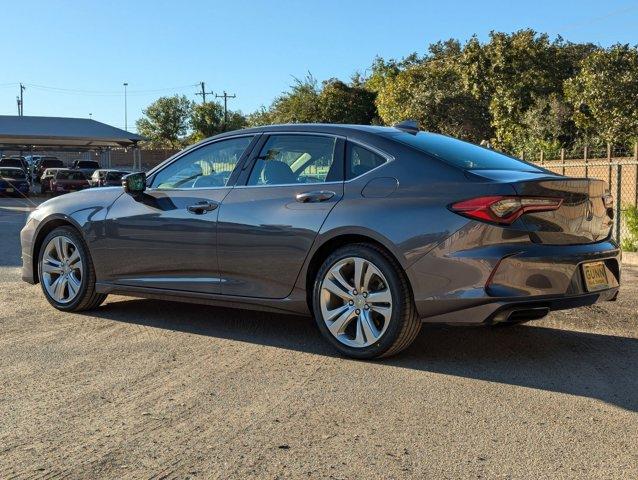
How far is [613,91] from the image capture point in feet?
98.8

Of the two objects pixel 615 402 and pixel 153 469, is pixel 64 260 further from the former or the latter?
pixel 615 402

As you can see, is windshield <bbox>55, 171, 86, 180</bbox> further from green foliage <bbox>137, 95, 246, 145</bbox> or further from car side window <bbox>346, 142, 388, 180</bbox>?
green foliage <bbox>137, 95, 246, 145</bbox>

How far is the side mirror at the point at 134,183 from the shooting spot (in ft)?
20.2

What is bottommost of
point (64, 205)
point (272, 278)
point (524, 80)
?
point (272, 278)

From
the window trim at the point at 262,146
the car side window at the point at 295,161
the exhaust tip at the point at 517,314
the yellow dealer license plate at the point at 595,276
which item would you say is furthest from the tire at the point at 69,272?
the yellow dealer license plate at the point at 595,276

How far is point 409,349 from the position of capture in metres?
5.38

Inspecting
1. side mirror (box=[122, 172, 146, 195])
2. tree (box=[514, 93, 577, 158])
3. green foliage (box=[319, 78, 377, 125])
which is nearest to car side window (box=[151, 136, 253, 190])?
side mirror (box=[122, 172, 146, 195])

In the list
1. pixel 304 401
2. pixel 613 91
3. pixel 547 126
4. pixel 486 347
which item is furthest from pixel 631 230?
→ pixel 547 126

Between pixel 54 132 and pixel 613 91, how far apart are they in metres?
26.1

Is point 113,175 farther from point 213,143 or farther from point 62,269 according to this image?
point 213,143

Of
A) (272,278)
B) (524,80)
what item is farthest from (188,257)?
(524,80)

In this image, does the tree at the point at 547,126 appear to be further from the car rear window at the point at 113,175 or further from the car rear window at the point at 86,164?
the car rear window at the point at 86,164

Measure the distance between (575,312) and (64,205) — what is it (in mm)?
4649

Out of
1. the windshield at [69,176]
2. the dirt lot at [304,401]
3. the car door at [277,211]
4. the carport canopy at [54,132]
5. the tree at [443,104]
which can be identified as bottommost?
the dirt lot at [304,401]
